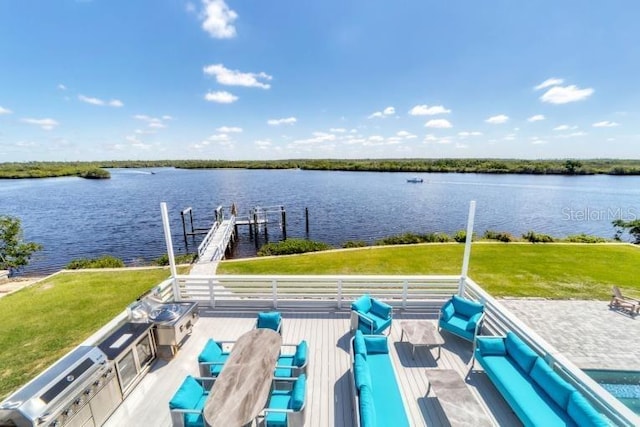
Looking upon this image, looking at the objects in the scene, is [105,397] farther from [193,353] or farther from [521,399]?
[521,399]

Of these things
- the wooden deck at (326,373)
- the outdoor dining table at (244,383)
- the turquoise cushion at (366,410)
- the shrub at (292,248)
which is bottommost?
the shrub at (292,248)

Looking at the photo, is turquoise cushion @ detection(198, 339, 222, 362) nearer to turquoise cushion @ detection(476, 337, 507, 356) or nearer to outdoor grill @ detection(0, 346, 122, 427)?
outdoor grill @ detection(0, 346, 122, 427)

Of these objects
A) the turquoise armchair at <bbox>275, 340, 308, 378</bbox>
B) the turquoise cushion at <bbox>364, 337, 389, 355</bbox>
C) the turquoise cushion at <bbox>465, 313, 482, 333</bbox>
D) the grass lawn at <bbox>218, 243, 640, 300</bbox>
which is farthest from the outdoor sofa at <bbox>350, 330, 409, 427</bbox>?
the grass lawn at <bbox>218, 243, 640, 300</bbox>

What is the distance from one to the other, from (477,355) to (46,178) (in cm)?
9483

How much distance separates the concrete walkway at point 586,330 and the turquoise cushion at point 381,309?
3737mm

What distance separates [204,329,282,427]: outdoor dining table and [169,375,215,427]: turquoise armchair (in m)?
0.35

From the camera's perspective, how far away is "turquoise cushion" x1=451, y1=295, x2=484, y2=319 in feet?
16.3

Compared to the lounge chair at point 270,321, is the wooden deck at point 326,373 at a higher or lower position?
lower

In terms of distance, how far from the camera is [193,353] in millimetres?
4672

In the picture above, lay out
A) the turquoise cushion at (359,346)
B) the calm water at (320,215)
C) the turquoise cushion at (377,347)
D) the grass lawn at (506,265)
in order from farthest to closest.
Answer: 1. the calm water at (320,215)
2. the grass lawn at (506,265)
3. the turquoise cushion at (377,347)
4. the turquoise cushion at (359,346)

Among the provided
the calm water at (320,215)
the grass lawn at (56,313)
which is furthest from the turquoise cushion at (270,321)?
the calm water at (320,215)

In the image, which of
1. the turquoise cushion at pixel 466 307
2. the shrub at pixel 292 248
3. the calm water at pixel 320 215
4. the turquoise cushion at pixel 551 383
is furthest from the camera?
the calm water at pixel 320 215

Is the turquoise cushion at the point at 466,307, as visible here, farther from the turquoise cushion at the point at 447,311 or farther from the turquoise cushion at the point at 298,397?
the turquoise cushion at the point at 298,397

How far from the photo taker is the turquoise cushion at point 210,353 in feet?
12.2
